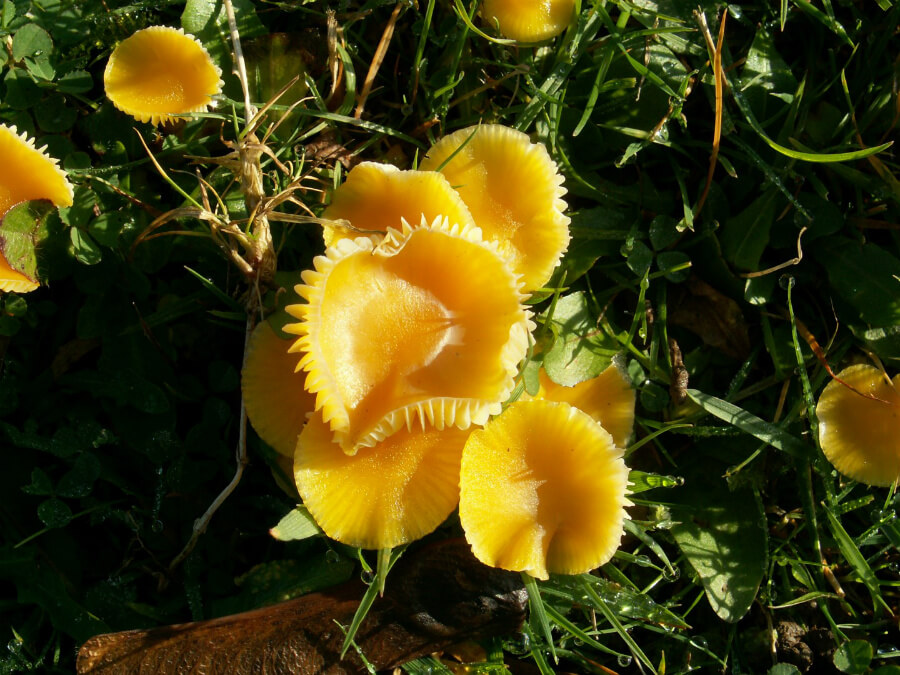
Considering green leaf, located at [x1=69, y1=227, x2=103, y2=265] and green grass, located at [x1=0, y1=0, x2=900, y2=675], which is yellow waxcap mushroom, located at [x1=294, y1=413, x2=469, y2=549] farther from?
green leaf, located at [x1=69, y1=227, x2=103, y2=265]

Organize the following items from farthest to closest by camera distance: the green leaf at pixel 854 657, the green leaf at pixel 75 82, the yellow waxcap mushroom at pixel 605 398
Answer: the green leaf at pixel 75 82
the green leaf at pixel 854 657
the yellow waxcap mushroom at pixel 605 398

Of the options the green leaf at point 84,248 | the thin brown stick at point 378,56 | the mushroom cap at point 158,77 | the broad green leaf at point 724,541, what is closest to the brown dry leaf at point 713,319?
the broad green leaf at point 724,541

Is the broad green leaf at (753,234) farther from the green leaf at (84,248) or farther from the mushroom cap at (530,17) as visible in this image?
the green leaf at (84,248)

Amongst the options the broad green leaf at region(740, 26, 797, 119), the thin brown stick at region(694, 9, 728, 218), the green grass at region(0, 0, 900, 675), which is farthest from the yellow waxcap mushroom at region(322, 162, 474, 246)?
the broad green leaf at region(740, 26, 797, 119)

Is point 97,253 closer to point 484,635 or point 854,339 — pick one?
point 484,635

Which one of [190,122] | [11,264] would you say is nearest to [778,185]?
[190,122]

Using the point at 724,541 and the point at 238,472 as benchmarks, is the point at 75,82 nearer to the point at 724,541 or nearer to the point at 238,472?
the point at 238,472
